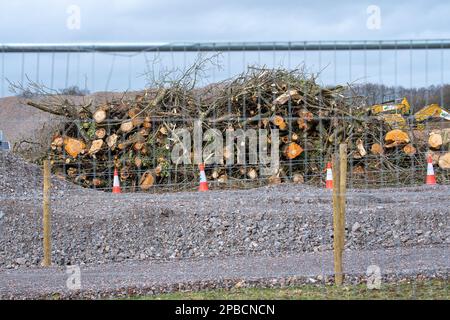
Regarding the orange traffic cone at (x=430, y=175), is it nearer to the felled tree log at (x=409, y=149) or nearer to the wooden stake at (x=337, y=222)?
the felled tree log at (x=409, y=149)

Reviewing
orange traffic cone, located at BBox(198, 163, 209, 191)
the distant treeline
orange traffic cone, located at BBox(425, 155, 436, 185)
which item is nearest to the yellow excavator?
the distant treeline

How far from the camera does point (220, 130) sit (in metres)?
15.7

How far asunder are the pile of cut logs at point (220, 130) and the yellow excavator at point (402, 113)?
912 mm

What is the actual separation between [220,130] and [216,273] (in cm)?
692

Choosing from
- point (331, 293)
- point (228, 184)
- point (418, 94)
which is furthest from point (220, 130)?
point (331, 293)

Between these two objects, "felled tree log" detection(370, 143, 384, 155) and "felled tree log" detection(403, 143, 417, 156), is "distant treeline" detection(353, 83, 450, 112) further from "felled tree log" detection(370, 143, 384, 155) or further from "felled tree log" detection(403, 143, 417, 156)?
"felled tree log" detection(403, 143, 417, 156)

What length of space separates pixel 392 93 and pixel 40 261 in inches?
205

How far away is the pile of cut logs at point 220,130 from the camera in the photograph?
14727mm

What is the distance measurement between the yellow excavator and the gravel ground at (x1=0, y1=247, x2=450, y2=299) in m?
1.71

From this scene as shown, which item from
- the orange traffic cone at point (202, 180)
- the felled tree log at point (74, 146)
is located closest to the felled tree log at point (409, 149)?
the orange traffic cone at point (202, 180)

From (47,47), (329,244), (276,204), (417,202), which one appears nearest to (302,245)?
(329,244)

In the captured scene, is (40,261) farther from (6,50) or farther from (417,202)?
(417,202)

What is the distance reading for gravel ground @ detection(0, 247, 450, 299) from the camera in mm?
8312

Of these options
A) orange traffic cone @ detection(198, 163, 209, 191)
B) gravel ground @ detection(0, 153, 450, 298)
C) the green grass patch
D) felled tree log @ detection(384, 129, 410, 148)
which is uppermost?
felled tree log @ detection(384, 129, 410, 148)
